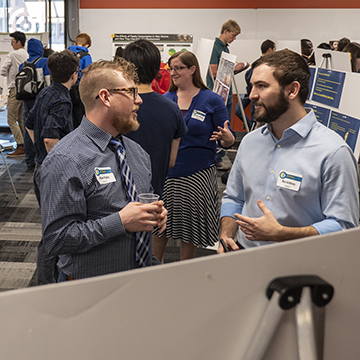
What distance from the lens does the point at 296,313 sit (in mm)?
545

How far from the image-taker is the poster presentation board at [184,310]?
0.47m

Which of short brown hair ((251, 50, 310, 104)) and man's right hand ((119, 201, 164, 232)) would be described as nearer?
man's right hand ((119, 201, 164, 232))

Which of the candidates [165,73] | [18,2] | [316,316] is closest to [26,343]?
[316,316]

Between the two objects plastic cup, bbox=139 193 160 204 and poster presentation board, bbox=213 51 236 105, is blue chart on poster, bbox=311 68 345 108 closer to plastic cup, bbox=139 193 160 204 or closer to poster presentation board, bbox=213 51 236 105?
poster presentation board, bbox=213 51 236 105

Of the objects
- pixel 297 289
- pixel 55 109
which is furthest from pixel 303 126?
pixel 55 109

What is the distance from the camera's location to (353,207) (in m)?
1.45

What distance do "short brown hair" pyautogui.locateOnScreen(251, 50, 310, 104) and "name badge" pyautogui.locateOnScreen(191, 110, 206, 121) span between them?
4.11 feet

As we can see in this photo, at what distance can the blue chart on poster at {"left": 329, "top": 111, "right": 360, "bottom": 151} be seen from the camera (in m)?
2.81

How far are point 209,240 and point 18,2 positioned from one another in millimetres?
8244

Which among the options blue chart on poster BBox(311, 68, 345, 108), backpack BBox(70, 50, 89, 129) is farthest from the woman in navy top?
backpack BBox(70, 50, 89, 129)

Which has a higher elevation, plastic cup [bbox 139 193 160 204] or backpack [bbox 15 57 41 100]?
plastic cup [bbox 139 193 160 204]

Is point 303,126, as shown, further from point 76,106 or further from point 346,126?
point 76,106

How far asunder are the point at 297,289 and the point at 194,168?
2299 millimetres

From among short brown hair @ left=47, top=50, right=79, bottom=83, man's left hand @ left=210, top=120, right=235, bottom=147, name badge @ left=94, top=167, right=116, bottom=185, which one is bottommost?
man's left hand @ left=210, top=120, right=235, bottom=147
